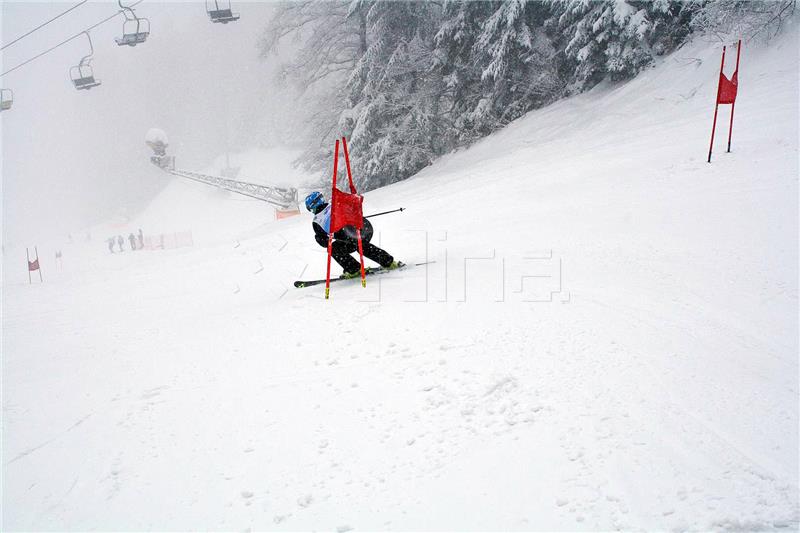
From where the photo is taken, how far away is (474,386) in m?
3.48

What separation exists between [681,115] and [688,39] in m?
4.92

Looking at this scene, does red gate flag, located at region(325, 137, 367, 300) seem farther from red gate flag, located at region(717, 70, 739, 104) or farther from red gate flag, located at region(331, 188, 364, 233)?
red gate flag, located at region(717, 70, 739, 104)

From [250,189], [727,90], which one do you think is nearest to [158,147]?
[250,189]

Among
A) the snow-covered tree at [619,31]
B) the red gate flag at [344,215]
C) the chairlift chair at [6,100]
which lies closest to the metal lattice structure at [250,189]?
the chairlift chair at [6,100]

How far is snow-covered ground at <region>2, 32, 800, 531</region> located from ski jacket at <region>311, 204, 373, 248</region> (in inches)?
33.0

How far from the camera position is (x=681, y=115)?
11953 millimetres

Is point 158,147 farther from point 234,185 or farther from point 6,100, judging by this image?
point 6,100

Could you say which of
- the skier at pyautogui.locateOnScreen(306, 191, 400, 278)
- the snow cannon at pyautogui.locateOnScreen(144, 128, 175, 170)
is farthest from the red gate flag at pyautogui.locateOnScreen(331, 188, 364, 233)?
the snow cannon at pyautogui.locateOnScreen(144, 128, 175, 170)

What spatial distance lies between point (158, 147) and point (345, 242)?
2196 cm

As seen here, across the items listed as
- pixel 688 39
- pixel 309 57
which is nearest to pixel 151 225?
pixel 309 57

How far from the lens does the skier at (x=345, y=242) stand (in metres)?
6.92

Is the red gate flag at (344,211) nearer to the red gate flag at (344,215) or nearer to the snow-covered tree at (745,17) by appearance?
the red gate flag at (344,215)

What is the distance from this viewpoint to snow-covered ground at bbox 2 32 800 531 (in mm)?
2529

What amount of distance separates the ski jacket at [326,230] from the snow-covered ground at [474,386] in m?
0.84
